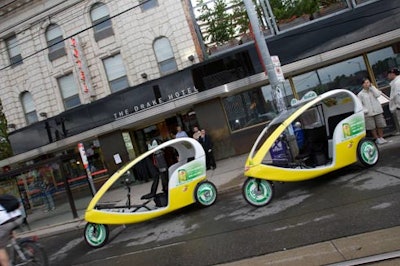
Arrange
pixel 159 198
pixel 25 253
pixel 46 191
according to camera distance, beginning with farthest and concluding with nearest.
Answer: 1. pixel 46 191
2. pixel 159 198
3. pixel 25 253

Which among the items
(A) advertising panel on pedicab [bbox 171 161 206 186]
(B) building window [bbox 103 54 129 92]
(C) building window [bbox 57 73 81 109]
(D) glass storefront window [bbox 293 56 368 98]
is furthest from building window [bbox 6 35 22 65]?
(A) advertising panel on pedicab [bbox 171 161 206 186]

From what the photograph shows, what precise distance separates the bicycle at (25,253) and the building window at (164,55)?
11581 mm

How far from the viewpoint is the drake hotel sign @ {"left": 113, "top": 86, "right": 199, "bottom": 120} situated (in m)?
15.6

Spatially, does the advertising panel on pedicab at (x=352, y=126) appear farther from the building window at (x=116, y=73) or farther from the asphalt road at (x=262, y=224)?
the building window at (x=116, y=73)

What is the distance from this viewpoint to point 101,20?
58.1 ft

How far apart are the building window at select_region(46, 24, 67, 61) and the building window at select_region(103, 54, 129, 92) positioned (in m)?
2.39

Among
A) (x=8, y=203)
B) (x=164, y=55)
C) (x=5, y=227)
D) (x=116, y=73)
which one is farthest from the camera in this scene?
(x=116, y=73)

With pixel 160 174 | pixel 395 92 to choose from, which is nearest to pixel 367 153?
pixel 395 92

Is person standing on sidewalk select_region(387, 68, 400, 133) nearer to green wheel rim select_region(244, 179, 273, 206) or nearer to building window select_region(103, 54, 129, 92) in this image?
green wheel rim select_region(244, 179, 273, 206)

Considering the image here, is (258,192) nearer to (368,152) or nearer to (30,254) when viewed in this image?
(368,152)

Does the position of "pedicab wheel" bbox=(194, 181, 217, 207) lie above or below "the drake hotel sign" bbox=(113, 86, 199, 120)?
below

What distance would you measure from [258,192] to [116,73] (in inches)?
480

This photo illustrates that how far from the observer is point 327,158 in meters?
7.67

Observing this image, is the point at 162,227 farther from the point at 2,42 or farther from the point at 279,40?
the point at 2,42
